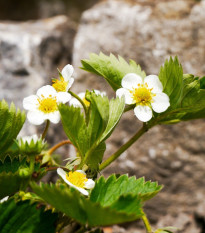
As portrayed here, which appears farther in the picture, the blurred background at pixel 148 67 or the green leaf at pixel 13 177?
the blurred background at pixel 148 67

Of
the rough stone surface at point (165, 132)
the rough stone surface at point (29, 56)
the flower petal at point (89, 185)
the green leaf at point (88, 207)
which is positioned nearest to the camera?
the green leaf at point (88, 207)

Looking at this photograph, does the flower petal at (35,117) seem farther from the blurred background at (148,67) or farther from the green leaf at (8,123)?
the blurred background at (148,67)

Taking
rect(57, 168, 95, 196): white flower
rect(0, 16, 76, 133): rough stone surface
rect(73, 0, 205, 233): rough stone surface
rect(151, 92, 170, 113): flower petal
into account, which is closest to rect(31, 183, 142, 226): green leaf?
rect(57, 168, 95, 196): white flower

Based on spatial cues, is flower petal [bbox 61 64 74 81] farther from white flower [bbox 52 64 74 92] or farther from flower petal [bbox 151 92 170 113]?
flower petal [bbox 151 92 170 113]

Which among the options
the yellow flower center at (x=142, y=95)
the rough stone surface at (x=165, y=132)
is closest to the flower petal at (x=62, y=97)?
the yellow flower center at (x=142, y=95)

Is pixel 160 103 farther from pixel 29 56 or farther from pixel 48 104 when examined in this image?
pixel 29 56

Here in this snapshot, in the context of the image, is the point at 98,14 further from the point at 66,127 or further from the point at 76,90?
the point at 66,127
